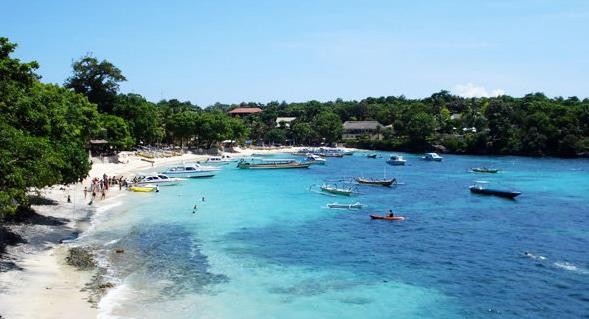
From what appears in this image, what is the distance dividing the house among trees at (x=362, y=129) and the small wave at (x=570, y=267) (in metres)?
142

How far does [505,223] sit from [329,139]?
129063 millimetres

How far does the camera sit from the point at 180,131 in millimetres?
127625

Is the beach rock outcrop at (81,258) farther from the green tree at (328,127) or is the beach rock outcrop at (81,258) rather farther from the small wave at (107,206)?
the green tree at (328,127)

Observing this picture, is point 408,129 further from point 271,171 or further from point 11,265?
point 11,265

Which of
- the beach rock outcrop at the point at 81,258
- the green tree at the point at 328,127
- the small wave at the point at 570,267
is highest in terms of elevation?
the green tree at the point at 328,127

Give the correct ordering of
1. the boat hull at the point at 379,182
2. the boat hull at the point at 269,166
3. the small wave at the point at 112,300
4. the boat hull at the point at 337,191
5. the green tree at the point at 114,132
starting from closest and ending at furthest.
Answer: the small wave at the point at 112,300 < the boat hull at the point at 337,191 < the boat hull at the point at 379,182 < the green tree at the point at 114,132 < the boat hull at the point at 269,166

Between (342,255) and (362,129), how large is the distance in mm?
148589

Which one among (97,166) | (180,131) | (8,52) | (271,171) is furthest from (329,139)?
(8,52)

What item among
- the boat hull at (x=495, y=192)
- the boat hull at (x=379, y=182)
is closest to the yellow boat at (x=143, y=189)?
the boat hull at (x=379, y=182)

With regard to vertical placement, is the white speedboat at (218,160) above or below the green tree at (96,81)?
below

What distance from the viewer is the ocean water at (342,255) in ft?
84.0

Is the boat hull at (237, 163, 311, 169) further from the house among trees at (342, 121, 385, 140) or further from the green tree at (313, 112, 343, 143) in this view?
the house among trees at (342, 121, 385, 140)

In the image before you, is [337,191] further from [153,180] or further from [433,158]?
[433,158]

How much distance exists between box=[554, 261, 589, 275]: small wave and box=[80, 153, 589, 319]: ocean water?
0.23 feet
